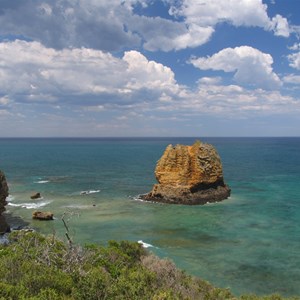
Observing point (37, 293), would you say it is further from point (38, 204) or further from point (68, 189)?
point (68, 189)

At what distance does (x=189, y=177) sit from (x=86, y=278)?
50.7 meters

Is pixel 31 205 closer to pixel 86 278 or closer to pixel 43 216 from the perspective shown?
pixel 43 216

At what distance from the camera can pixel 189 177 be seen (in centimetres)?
6700

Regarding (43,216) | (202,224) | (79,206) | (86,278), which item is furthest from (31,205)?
(86,278)

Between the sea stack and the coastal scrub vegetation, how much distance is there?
37652 mm

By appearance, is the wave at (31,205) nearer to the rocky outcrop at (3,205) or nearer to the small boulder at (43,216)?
the small boulder at (43,216)

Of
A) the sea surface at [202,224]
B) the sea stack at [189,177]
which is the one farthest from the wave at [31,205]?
the sea stack at [189,177]

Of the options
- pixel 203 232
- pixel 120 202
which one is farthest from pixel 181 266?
pixel 120 202

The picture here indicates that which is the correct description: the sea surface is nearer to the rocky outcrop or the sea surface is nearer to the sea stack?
the sea stack

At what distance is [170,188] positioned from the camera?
2616 inches

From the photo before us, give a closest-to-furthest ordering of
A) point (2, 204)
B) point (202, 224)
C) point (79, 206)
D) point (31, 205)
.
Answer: point (2, 204) → point (202, 224) → point (79, 206) → point (31, 205)

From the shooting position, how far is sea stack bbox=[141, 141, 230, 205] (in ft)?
215

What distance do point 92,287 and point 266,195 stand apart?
59.5 metres

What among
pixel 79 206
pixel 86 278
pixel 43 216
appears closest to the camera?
pixel 86 278
